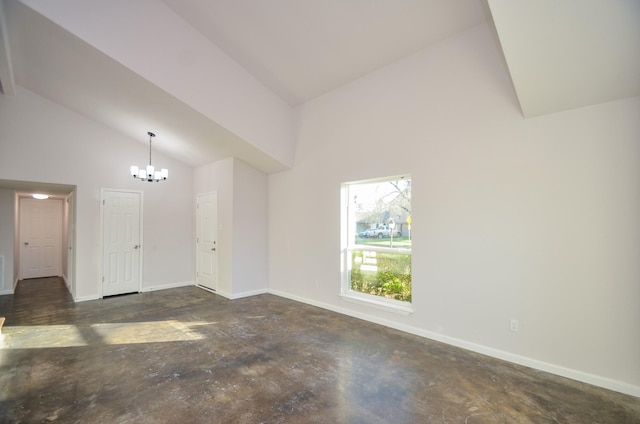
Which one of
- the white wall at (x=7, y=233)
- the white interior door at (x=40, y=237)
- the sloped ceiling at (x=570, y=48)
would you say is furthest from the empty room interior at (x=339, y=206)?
the white interior door at (x=40, y=237)

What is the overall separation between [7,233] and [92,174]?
2721 millimetres

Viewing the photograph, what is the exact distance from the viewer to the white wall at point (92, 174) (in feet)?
16.8

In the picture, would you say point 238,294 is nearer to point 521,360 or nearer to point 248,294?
point 248,294

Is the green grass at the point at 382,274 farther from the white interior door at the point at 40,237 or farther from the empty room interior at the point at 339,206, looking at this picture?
the white interior door at the point at 40,237

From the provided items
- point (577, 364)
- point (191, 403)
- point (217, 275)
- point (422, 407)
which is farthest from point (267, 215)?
point (577, 364)

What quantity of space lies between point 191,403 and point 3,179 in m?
5.44

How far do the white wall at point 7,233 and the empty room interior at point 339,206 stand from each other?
16cm

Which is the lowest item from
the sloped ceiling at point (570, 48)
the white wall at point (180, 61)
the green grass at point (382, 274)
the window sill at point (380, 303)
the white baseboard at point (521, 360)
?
the white baseboard at point (521, 360)

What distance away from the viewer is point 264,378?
2.79 m

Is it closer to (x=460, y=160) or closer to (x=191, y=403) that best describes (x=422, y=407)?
(x=191, y=403)

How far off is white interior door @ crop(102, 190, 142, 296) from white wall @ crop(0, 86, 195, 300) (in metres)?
0.12

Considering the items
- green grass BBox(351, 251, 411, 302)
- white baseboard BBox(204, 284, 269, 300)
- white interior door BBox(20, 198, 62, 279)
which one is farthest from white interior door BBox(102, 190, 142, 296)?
green grass BBox(351, 251, 411, 302)

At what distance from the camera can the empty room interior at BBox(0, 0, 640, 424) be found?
250 centimetres

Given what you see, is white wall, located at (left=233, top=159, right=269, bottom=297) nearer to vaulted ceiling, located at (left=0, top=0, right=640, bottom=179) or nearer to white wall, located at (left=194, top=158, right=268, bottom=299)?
white wall, located at (left=194, top=158, right=268, bottom=299)
